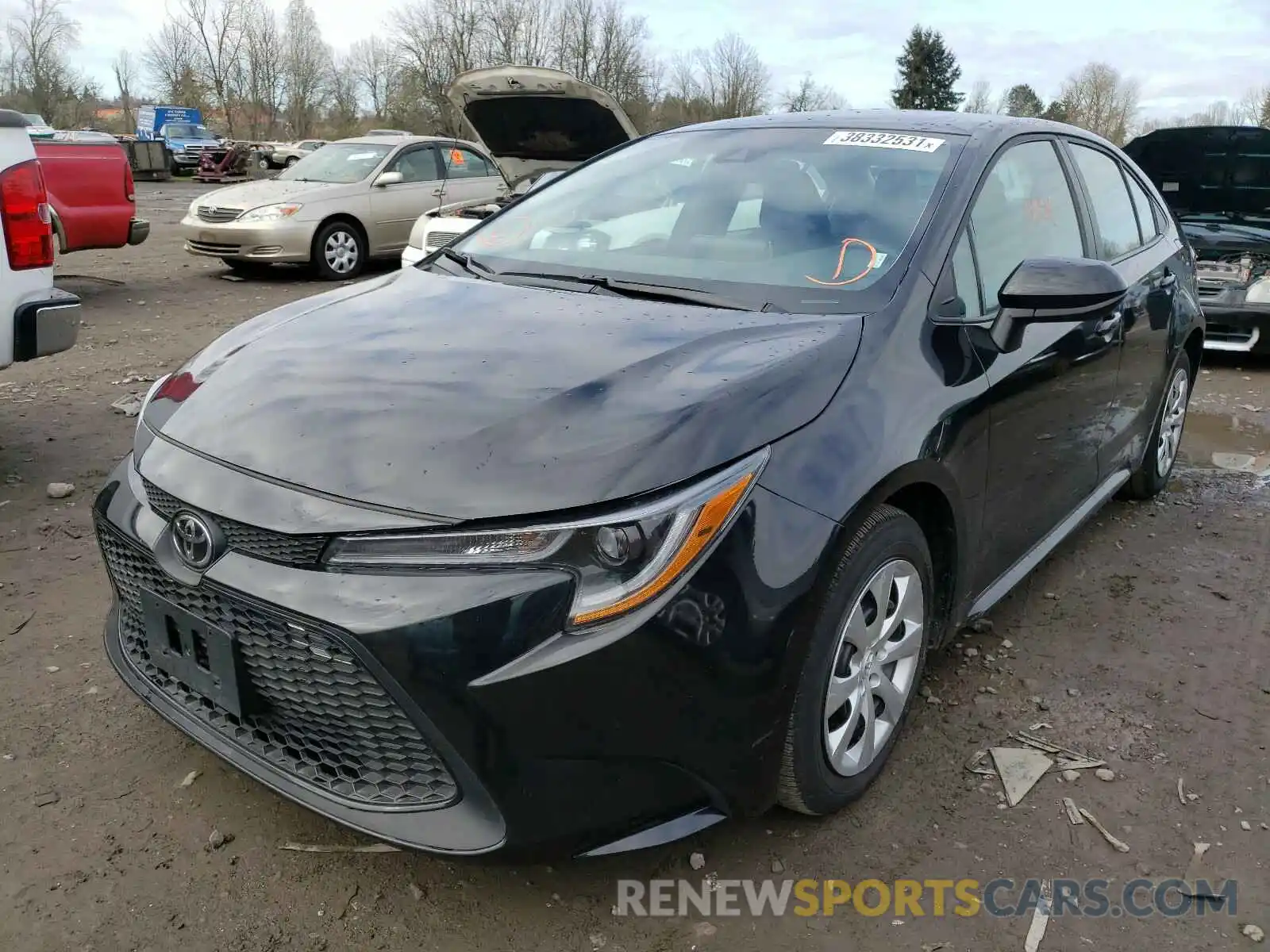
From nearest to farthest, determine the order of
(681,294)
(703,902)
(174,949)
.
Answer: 1. (174,949)
2. (703,902)
3. (681,294)

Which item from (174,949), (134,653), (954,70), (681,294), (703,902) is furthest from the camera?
(954,70)

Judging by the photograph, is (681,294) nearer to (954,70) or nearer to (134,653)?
(134,653)

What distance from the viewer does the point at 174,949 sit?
6.40ft

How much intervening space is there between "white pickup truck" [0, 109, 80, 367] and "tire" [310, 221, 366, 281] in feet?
21.5

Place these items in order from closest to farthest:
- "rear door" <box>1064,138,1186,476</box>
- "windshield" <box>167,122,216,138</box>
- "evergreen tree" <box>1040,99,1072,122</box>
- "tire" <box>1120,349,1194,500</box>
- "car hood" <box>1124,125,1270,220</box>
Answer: "rear door" <box>1064,138,1186,476</box>
"tire" <box>1120,349,1194,500</box>
"car hood" <box>1124,125,1270,220</box>
"windshield" <box>167,122,216,138</box>
"evergreen tree" <box>1040,99,1072,122</box>

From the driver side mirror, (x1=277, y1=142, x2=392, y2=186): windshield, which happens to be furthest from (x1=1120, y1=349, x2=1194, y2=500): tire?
(x1=277, y1=142, x2=392, y2=186): windshield

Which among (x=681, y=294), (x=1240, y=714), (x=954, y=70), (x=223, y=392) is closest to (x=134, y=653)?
(x=223, y=392)

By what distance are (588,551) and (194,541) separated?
803 millimetres

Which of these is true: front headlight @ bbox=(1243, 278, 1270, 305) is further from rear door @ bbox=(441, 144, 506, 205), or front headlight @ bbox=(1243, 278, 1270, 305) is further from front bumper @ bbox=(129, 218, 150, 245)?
front bumper @ bbox=(129, 218, 150, 245)

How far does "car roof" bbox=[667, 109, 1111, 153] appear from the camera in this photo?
304 cm

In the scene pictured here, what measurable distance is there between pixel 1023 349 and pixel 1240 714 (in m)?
1.24

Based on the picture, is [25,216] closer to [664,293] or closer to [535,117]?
[664,293]

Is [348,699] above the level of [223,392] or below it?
below

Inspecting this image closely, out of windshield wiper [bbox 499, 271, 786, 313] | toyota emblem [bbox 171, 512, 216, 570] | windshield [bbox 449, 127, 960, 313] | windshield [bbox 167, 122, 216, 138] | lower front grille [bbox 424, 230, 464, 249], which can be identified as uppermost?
windshield [bbox 167, 122, 216, 138]
